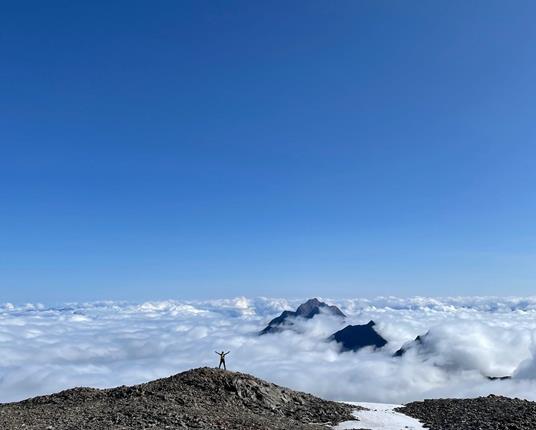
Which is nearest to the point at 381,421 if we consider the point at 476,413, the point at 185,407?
the point at 476,413

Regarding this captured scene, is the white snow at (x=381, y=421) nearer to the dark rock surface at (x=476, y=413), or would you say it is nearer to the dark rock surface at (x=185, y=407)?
the dark rock surface at (x=476, y=413)

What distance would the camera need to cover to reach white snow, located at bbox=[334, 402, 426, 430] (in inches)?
1372

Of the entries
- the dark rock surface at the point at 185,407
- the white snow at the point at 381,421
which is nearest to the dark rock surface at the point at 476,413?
the white snow at the point at 381,421

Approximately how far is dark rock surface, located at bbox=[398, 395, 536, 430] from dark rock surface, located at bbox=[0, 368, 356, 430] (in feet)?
21.6

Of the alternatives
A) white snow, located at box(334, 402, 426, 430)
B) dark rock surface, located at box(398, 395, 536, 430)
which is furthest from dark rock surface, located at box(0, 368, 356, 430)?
dark rock surface, located at box(398, 395, 536, 430)

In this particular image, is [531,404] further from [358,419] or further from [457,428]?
[358,419]

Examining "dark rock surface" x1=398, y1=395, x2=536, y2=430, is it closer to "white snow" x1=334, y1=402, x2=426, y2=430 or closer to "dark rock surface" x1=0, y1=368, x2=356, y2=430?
"white snow" x1=334, y1=402, x2=426, y2=430

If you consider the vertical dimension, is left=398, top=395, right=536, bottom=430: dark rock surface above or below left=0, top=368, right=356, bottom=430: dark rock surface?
below

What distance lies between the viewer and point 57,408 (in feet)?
115

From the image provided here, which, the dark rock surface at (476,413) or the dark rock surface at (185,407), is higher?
the dark rock surface at (185,407)

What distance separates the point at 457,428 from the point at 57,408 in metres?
29.5

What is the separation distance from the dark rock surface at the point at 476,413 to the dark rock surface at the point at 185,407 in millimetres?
6583

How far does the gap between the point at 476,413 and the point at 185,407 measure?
78.1ft

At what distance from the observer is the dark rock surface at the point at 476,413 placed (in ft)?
112
